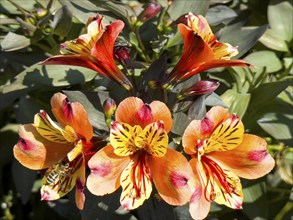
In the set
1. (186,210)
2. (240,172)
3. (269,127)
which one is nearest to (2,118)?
(186,210)

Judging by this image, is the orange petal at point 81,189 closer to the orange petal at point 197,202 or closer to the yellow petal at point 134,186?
the yellow petal at point 134,186

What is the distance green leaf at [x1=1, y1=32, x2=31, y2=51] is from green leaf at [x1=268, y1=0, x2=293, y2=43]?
752 millimetres

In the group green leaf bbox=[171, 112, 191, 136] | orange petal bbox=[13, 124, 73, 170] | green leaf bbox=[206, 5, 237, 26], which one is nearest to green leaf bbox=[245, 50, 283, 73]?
green leaf bbox=[206, 5, 237, 26]

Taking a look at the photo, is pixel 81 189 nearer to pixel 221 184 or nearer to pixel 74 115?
pixel 74 115

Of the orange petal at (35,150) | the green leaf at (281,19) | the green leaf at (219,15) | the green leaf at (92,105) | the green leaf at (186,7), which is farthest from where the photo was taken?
the green leaf at (281,19)

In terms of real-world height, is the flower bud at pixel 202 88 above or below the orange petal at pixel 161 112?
below

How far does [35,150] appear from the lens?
1.15 meters

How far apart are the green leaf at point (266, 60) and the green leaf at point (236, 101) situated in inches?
8.9

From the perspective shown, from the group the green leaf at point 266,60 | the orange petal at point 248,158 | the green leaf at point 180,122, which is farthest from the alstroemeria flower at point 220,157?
the green leaf at point 266,60

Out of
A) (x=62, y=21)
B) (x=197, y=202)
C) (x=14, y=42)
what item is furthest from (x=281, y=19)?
(x=197, y=202)

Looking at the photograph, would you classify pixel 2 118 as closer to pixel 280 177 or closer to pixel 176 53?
pixel 176 53

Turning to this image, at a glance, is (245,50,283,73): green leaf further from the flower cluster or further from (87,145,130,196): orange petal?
(87,145,130,196): orange petal

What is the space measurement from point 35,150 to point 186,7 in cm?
66

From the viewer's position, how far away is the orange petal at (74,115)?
3.54 ft
